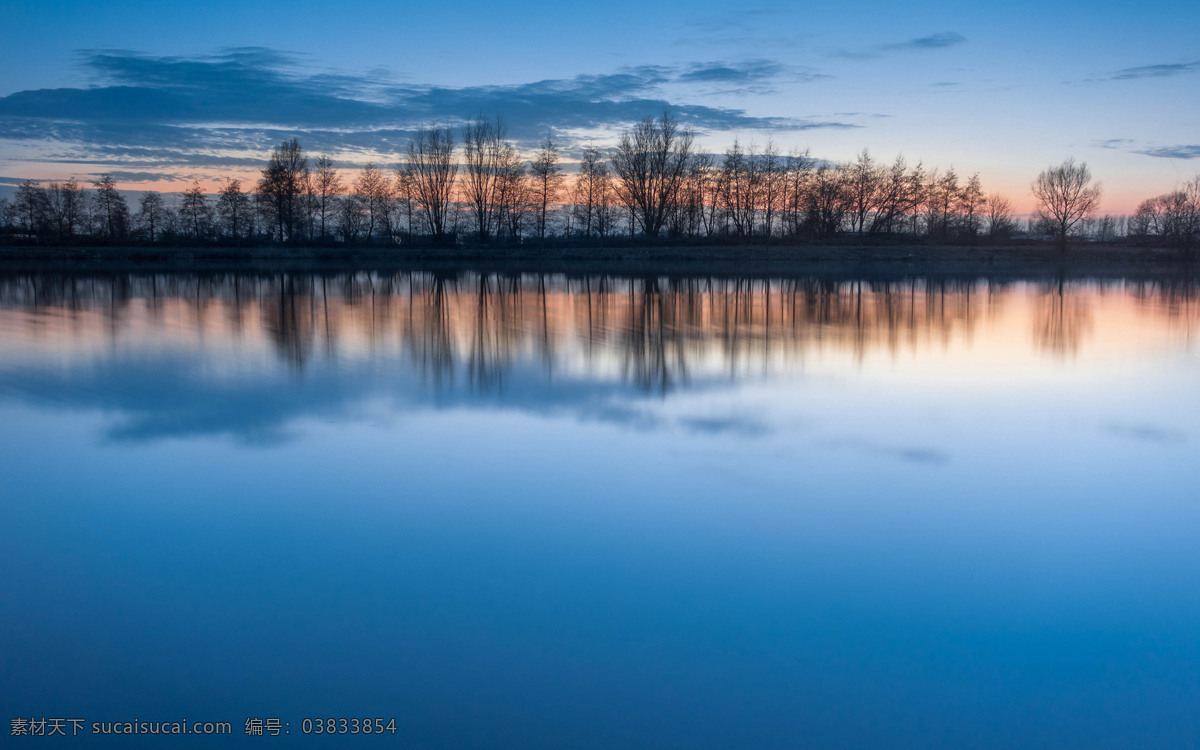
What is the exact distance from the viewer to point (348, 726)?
9.51ft

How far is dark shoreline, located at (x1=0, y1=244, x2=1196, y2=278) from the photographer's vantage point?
44.8 meters

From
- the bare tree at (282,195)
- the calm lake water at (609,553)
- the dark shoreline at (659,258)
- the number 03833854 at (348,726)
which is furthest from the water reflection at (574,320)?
the bare tree at (282,195)

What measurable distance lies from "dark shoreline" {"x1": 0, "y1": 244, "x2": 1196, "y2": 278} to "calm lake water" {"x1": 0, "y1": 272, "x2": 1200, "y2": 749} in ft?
118

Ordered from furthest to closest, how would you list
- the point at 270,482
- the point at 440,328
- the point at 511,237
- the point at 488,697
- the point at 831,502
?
the point at 511,237, the point at 440,328, the point at 270,482, the point at 831,502, the point at 488,697

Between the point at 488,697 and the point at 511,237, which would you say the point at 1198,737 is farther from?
the point at 511,237

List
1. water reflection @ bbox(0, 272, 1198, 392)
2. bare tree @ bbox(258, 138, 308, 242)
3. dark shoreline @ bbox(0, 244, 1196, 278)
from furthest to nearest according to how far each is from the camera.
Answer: bare tree @ bbox(258, 138, 308, 242)
dark shoreline @ bbox(0, 244, 1196, 278)
water reflection @ bbox(0, 272, 1198, 392)

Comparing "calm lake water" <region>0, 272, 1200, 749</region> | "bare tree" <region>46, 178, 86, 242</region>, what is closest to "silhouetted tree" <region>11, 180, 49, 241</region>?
"bare tree" <region>46, 178, 86, 242</region>

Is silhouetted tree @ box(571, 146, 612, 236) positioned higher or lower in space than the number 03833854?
higher

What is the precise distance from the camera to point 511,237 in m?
54.7

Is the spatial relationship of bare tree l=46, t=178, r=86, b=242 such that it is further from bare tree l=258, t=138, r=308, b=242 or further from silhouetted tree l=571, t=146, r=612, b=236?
silhouetted tree l=571, t=146, r=612, b=236

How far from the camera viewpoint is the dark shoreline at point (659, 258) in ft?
147

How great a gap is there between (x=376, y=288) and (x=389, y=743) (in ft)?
82.3

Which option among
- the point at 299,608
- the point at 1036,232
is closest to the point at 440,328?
the point at 299,608

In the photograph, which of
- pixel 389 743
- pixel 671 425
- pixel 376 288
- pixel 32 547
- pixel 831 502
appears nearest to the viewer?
pixel 389 743
